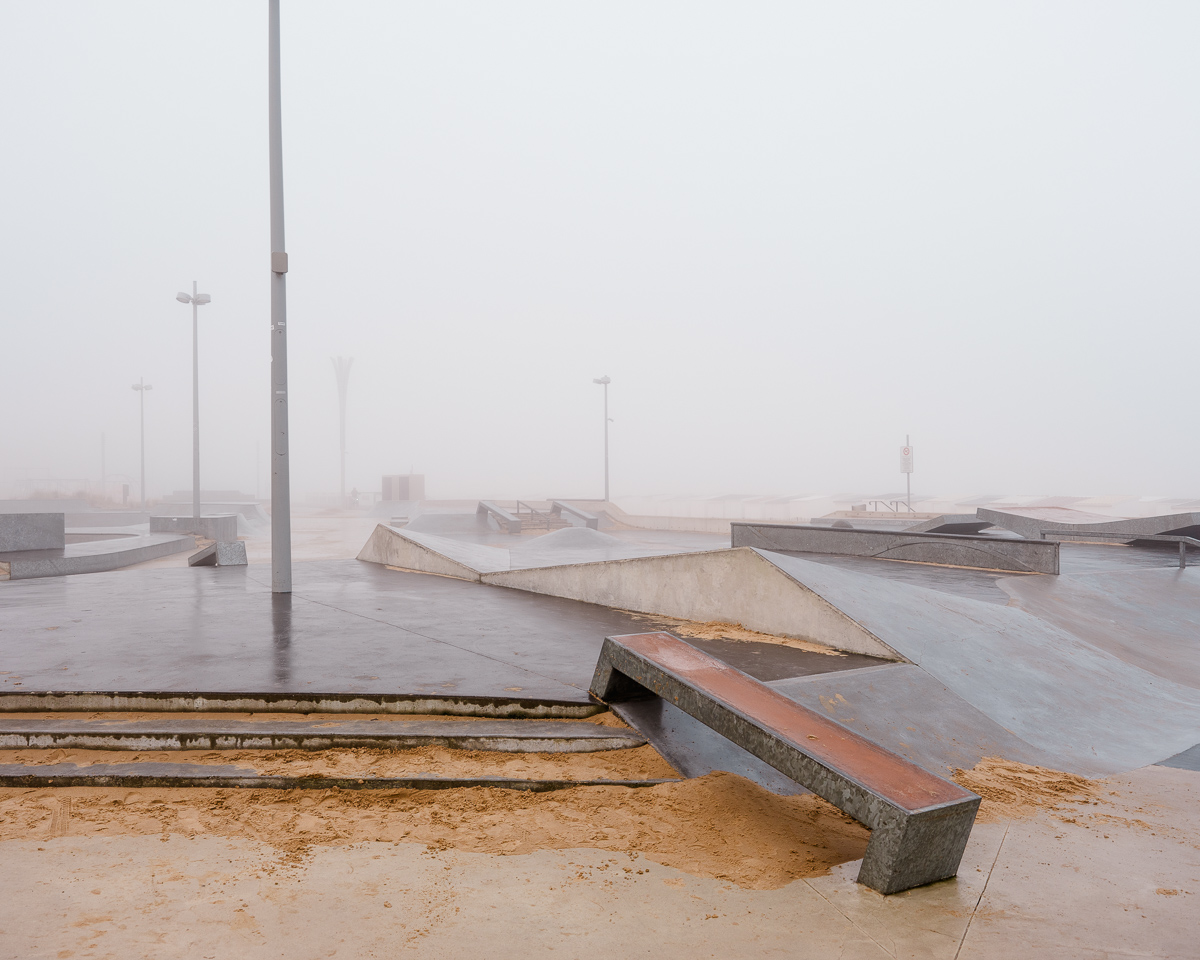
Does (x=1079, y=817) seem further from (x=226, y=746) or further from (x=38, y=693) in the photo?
(x=38, y=693)

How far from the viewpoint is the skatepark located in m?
2.81

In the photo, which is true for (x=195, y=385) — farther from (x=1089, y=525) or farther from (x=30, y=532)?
(x=1089, y=525)

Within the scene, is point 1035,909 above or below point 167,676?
below

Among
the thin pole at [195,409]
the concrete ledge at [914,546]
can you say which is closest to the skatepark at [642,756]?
the concrete ledge at [914,546]

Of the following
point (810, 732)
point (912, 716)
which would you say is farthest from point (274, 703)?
point (912, 716)

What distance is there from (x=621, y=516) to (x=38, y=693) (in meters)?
32.2

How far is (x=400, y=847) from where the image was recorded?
3.09m

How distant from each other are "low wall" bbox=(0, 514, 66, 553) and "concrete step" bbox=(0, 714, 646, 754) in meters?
13.7

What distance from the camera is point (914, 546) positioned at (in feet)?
40.9

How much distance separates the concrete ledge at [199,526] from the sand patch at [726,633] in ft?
76.0

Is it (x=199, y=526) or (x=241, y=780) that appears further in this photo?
(x=199, y=526)

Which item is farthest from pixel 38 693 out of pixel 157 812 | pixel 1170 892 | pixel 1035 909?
pixel 1170 892

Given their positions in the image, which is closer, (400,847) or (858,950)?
(858,950)

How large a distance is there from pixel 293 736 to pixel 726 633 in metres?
3.82
